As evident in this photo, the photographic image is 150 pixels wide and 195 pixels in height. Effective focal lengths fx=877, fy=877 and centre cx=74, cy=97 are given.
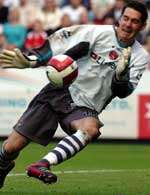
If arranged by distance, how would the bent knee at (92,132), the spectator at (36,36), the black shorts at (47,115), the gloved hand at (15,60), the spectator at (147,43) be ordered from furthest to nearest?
the spectator at (36,36) < the spectator at (147,43) < the black shorts at (47,115) < the gloved hand at (15,60) < the bent knee at (92,132)

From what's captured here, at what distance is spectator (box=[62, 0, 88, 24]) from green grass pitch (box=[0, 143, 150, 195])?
4519 millimetres

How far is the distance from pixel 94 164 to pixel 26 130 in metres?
4.24

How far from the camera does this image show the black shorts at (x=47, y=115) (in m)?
9.64

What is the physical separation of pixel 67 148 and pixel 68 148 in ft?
0.03

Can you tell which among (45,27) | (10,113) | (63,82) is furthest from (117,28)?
(45,27)

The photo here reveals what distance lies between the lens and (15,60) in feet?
30.9

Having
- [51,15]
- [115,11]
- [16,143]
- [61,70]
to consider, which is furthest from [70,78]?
[115,11]

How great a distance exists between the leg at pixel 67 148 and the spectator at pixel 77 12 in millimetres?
11561

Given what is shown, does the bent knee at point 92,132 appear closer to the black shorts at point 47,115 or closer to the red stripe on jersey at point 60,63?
the black shorts at point 47,115

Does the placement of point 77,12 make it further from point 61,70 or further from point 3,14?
point 61,70

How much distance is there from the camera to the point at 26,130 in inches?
381

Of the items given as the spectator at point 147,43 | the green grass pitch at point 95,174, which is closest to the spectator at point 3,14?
the spectator at point 147,43

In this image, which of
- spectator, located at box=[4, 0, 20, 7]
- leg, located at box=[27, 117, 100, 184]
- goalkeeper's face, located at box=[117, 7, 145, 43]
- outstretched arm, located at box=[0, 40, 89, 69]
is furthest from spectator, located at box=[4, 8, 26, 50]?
leg, located at box=[27, 117, 100, 184]

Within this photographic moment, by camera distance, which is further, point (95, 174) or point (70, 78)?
point (95, 174)
